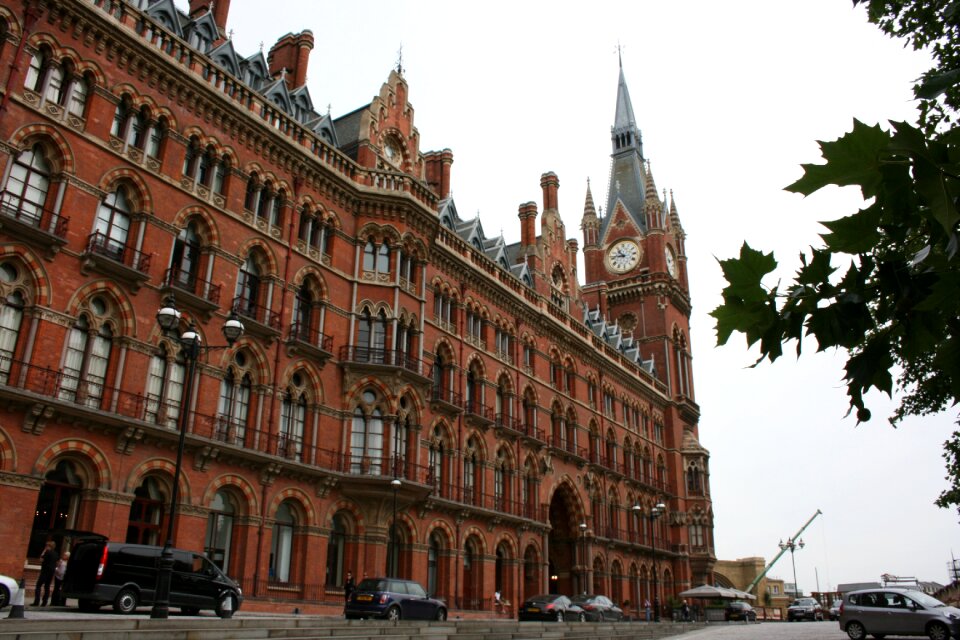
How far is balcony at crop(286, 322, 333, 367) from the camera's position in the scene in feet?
93.0

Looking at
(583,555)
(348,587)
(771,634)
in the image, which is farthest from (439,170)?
(771,634)

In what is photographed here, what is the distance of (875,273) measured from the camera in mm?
3336

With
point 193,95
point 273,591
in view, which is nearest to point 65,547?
point 273,591

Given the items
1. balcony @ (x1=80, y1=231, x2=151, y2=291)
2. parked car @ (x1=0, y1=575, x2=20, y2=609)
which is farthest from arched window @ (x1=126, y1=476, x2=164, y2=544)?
balcony @ (x1=80, y1=231, x2=151, y2=291)

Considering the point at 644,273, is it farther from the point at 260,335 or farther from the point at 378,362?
the point at 260,335

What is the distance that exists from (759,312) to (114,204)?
79.3ft

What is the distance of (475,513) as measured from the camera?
3597 cm

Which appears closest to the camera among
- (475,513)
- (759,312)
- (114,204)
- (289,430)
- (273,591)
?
(759,312)

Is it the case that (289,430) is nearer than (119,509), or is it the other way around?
(119,509)

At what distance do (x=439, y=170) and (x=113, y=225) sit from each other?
899 inches

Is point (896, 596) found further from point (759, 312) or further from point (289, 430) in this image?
point (759, 312)

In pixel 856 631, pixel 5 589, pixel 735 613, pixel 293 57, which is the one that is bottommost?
pixel 856 631

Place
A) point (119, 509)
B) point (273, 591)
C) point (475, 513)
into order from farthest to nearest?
point (475, 513), point (273, 591), point (119, 509)

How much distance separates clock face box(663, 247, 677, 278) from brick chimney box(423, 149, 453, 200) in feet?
93.1
